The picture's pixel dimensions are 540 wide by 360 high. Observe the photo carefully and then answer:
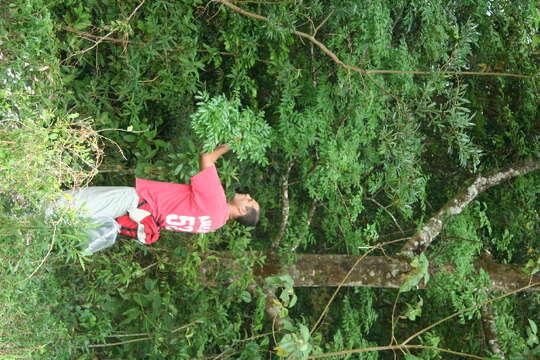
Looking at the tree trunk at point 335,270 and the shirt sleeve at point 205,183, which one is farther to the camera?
the tree trunk at point 335,270

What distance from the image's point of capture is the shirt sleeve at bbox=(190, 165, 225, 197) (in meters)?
3.49

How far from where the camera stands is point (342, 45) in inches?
195

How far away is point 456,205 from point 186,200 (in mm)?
3293

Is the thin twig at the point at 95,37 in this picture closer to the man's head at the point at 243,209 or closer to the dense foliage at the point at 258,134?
the dense foliage at the point at 258,134

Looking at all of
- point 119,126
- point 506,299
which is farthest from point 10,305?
point 506,299

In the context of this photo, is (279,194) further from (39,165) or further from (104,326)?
(39,165)

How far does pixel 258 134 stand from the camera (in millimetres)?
4234

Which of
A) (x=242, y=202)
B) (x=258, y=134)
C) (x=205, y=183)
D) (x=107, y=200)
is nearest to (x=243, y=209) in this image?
(x=242, y=202)

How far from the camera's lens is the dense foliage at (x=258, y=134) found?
3.87 metres

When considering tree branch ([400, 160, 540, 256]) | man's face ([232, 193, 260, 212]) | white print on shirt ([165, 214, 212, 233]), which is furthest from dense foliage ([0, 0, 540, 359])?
white print on shirt ([165, 214, 212, 233])

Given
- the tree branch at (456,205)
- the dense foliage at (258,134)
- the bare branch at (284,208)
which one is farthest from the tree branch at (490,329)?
the bare branch at (284,208)

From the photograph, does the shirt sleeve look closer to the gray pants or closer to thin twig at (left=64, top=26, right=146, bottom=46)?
the gray pants

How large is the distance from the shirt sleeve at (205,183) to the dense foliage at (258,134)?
35cm

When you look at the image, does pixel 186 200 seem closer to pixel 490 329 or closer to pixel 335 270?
pixel 335 270
